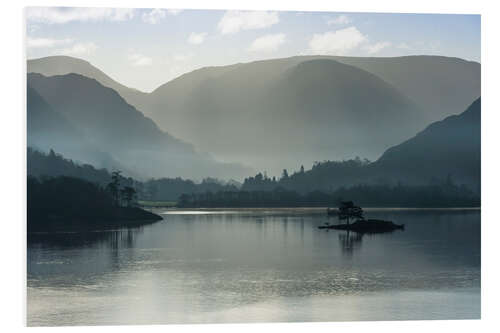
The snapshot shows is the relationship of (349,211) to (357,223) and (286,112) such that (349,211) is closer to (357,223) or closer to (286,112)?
(357,223)

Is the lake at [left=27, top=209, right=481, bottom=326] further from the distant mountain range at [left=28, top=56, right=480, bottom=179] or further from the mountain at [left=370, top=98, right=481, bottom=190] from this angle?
the distant mountain range at [left=28, top=56, right=480, bottom=179]

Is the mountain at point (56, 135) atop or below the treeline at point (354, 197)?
atop

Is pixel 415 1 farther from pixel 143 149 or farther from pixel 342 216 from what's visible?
pixel 143 149

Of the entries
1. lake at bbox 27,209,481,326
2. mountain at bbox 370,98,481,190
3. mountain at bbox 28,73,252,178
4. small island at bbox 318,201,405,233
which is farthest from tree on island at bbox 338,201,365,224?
mountain at bbox 28,73,252,178

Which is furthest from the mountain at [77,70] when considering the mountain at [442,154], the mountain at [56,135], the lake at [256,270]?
the mountain at [442,154]

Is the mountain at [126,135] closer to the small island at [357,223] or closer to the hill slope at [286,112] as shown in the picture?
the hill slope at [286,112]

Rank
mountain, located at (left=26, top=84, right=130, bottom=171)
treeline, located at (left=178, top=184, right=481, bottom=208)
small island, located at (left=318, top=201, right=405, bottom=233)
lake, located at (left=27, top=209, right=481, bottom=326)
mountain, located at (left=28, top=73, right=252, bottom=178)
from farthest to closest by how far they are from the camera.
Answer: small island, located at (left=318, top=201, right=405, bottom=233) → treeline, located at (left=178, top=184, right=481, bottom=208) → mountain, located at (left=28, top=73, right=252, bottom=178) → mountain, located at (left=26, top=84, right=130, bottom=171) → lake, located at (left=27, top=209, right=481, bottom=326)

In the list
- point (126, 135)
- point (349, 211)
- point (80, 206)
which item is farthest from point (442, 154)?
point (80, 206)
